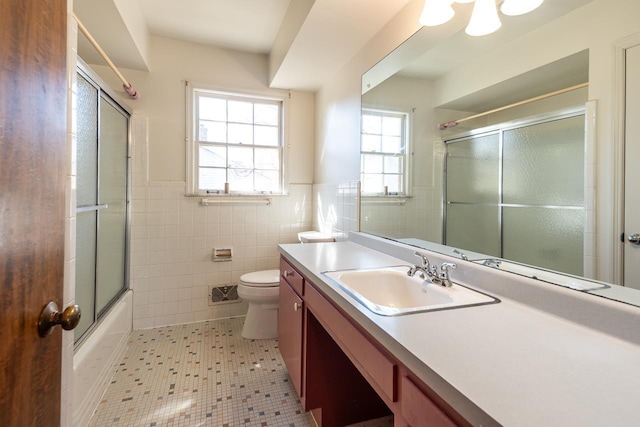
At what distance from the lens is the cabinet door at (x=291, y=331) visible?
1.57m

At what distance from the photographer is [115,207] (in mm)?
2277

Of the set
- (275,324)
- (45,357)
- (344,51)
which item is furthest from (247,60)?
(45,357)

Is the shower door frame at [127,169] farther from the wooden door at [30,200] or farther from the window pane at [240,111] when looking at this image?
the wooden door at [30,200]

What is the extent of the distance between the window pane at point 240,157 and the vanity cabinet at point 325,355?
1.32 meters

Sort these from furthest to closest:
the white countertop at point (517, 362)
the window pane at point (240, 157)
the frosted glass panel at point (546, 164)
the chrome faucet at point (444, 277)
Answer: the window pane at point (240, 157) → the chrome faucet at point (444, 277) → the frosted glass panel at point (546, 164) → the white countertop at point (517, 362)

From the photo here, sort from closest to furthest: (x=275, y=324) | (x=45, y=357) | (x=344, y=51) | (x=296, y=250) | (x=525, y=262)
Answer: (x=45, y=357) < (x=525, y=262) < (x=296, y=250) < (x=344, y=51) < (x=275, y=324)

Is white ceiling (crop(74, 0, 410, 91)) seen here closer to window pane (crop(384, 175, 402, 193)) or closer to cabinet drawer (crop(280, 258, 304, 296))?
window pane (crop(384, 175, 402, 193))

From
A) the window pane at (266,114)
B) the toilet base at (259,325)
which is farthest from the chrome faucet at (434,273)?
the window pane at (266,114)

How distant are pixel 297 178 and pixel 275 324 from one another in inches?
53.9

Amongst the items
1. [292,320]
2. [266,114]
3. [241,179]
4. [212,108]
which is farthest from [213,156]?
[292,320]

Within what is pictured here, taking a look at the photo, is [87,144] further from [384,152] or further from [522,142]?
[522,142]

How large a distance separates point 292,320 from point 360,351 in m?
0.81

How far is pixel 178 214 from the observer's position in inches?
106

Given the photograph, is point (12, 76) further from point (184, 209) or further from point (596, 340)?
point (184, 209)
